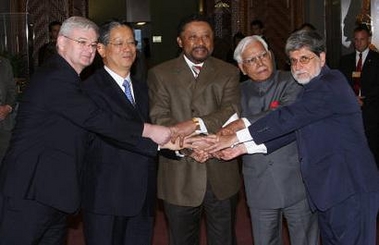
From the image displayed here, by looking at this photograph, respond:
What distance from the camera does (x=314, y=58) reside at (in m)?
2.97

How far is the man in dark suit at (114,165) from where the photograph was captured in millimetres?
3068

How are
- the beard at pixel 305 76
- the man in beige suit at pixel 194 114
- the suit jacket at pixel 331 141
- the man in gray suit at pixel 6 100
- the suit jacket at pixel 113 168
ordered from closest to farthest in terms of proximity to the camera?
1. the suit jacket at pixel 331 141
2. the beard at pixel 305 76
3. the suit jacket at pixel 113 168
4. the man in beige suit at pixel 194 114
5. the man in gray suit at pixel 6 100

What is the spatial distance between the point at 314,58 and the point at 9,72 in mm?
3227

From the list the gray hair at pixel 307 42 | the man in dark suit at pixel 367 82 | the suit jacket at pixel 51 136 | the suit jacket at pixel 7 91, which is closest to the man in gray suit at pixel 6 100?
the suit jacket at pixel 7 91

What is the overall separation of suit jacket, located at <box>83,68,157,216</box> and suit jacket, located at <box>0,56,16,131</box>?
239 centimetres

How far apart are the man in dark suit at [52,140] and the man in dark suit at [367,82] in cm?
373

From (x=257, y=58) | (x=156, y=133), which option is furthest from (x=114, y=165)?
(x=257, y=58)

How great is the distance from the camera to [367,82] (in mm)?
6113

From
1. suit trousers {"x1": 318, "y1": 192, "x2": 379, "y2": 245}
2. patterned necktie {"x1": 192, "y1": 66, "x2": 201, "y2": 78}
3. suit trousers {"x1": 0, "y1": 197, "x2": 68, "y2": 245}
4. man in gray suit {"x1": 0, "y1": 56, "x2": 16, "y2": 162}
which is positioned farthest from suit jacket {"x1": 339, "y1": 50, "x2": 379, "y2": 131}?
suit trousers {"x1": 0, "y1": 197, "x2": 68, "y2": 245}

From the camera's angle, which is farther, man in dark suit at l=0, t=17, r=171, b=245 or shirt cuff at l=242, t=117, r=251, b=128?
shirt cuff at l=242, t=117, r=251, b=128

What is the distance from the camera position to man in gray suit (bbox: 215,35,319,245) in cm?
323

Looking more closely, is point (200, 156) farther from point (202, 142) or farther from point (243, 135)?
point (243, 135)

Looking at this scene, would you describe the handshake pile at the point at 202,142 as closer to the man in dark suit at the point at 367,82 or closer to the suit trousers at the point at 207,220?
the suit trousers at the point at 207,220

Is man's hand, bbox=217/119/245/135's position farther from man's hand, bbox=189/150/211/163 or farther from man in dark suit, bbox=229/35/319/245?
man's hand, bbox=189/150/211/163
